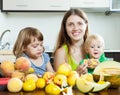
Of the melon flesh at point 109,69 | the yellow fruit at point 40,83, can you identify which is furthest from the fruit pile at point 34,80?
the melon flesh at point 109,69

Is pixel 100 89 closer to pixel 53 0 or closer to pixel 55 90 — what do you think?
pixel 55 90

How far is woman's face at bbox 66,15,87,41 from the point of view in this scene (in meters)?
1.56

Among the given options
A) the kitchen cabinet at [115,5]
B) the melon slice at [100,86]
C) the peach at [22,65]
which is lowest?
the melon slice at [100,86]

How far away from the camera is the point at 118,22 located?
3613mm

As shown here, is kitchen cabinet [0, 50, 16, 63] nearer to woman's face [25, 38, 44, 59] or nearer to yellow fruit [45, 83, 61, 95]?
woman's face [25, 38, 44, 59]

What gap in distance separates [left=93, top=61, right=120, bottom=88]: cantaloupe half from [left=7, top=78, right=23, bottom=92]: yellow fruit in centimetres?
27

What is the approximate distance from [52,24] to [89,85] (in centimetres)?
278

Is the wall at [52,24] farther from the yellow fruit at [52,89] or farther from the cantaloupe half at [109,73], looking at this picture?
the yellow fruit at [52,89]

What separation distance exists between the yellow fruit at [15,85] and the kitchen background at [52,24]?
2.69 meters

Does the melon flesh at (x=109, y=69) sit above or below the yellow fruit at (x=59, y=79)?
above

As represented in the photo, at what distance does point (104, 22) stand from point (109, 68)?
269 centimetres

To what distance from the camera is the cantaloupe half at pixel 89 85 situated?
0.88 m

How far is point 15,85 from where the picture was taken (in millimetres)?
897

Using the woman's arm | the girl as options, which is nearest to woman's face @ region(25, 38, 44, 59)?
the girl
